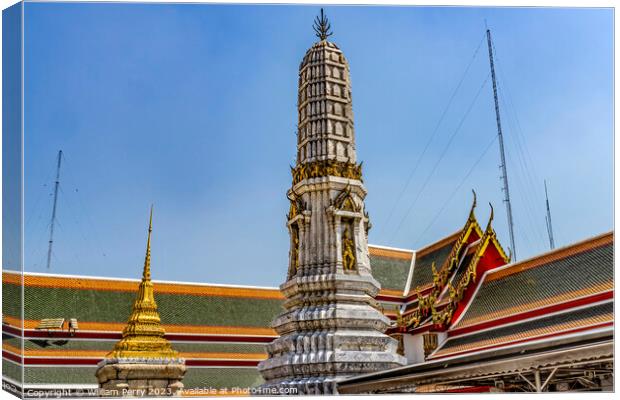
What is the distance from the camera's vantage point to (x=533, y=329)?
499 inches

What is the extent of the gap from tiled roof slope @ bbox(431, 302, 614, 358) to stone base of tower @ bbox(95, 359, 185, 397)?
4.67 m

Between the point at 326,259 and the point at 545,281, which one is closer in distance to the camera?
the point at 326,259

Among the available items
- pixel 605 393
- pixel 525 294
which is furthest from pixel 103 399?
pixel 525 294

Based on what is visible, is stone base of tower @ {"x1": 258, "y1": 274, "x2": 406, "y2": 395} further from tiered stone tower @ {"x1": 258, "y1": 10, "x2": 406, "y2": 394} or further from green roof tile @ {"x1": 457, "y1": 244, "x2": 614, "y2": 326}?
green roof tile @ {"x1": 457, "y1": 244, "x2": 614, "y2": 326}

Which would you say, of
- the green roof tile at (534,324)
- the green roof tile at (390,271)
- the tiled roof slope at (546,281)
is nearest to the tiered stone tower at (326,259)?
the green roof tile at (534,324)

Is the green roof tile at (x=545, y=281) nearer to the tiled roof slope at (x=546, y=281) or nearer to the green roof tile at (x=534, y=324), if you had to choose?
the tiled roof slope at (x=546, y=281)

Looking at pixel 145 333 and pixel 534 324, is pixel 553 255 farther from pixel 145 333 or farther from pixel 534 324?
pixel 145 333

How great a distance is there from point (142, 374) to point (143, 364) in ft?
0.56

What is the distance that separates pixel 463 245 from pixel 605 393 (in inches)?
309

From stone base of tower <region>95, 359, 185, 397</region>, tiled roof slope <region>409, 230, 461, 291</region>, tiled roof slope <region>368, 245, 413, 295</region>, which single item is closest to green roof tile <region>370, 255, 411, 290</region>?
tiled roof slope <region>368, 245, 413, 295</region>

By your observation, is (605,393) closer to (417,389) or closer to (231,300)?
(417,389)

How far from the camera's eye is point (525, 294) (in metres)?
13.6

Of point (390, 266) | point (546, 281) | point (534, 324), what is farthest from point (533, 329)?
point (390, 266)

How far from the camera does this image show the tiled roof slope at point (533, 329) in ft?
38.1
